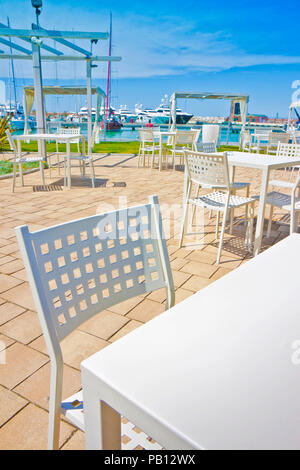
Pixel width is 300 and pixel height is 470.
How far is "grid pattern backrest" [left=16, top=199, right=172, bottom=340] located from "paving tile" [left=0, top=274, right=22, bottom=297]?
1460 millimetres

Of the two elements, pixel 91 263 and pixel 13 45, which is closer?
pixel 91 263

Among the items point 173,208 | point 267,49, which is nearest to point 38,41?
point 173,208

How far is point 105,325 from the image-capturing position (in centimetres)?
188

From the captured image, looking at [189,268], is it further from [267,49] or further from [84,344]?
[267,49]

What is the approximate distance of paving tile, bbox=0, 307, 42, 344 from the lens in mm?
1758

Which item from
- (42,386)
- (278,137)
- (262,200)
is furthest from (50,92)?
(42,386)

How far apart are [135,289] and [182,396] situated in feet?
2.14

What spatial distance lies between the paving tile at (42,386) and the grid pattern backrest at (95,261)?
58 cm

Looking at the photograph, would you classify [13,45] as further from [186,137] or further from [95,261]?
[95,261]

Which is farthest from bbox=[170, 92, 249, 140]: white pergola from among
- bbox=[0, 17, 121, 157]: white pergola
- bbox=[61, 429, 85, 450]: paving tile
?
bbox=[61, 429, 85, 450]: paving tile

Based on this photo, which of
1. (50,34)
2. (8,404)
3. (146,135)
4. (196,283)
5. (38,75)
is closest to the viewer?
(8,404)

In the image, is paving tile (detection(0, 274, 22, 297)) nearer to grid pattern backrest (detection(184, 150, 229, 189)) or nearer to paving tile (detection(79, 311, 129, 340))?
paving tile (detection(79, 311, 129, 340))

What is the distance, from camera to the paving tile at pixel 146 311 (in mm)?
1958

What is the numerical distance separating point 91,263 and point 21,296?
1434 mm
